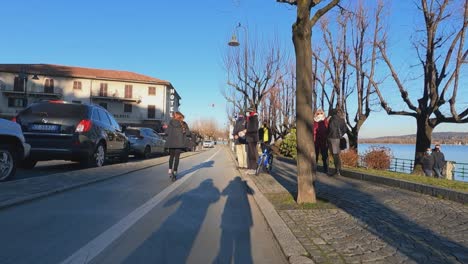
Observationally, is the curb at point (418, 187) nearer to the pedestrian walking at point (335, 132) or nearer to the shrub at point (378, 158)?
the pedestrian walking at point (335, 132)

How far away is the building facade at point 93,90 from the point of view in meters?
60.8

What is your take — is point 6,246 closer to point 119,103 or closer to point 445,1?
point 445,1

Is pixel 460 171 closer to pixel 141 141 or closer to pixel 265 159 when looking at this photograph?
pixel 265 159

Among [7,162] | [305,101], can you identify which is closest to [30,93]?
[7,162]

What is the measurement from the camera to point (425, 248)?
4.07 m

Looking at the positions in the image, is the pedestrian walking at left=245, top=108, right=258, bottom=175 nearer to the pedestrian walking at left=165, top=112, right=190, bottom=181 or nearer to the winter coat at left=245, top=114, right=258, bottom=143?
the winter coat at left=245, top=114, right=258, bottom=143

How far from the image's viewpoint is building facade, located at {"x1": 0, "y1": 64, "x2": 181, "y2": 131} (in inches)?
2394

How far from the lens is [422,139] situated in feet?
59.0

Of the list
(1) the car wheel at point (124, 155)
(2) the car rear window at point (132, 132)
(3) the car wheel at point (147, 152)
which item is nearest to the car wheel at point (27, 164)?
(1) the car wheel at point (124, 155)

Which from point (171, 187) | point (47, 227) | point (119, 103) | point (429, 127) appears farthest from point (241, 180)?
point (119, 103)

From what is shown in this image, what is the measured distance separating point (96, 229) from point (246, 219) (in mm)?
2130

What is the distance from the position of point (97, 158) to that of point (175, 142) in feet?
9.18

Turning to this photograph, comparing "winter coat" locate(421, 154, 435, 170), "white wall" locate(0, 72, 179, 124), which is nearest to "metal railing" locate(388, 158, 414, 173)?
"winter coat" locate(421, 154, 435, 170)

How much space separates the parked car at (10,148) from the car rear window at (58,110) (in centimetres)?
202
